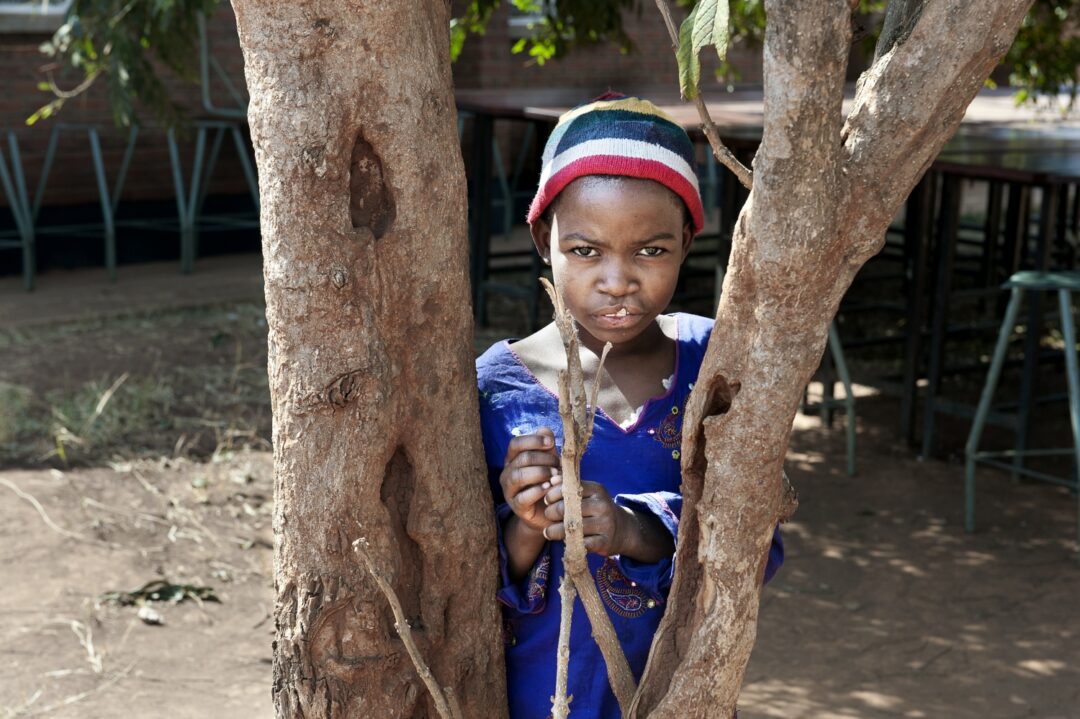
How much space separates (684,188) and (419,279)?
→ 37 cm

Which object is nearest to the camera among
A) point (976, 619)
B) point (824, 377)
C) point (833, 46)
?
point (833, 46)

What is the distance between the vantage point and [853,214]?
1.42m

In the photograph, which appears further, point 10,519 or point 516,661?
point 10,519

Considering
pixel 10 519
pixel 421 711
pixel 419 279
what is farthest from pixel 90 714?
pixel 419 279

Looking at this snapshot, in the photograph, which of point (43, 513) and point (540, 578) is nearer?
point (540, 578)

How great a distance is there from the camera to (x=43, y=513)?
4.93 m

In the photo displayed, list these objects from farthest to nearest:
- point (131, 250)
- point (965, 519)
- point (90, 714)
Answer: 1. point (131, 250)
2. point (965, 519)
3. point (90, 714)

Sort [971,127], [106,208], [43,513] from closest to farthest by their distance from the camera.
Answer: [43,513], [971,127], [106,208]

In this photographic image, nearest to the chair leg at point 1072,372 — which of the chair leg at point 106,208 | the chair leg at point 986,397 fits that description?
the chair leg at point 986,397

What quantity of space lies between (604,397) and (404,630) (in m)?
0.44

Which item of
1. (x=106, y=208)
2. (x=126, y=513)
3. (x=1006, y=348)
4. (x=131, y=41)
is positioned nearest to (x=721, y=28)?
(x=1006, y=348)

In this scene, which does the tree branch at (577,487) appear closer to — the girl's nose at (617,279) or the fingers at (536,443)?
the fingers at (536,443)

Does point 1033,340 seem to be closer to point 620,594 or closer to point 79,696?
point 79,696

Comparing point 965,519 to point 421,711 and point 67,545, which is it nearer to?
point 67,545
